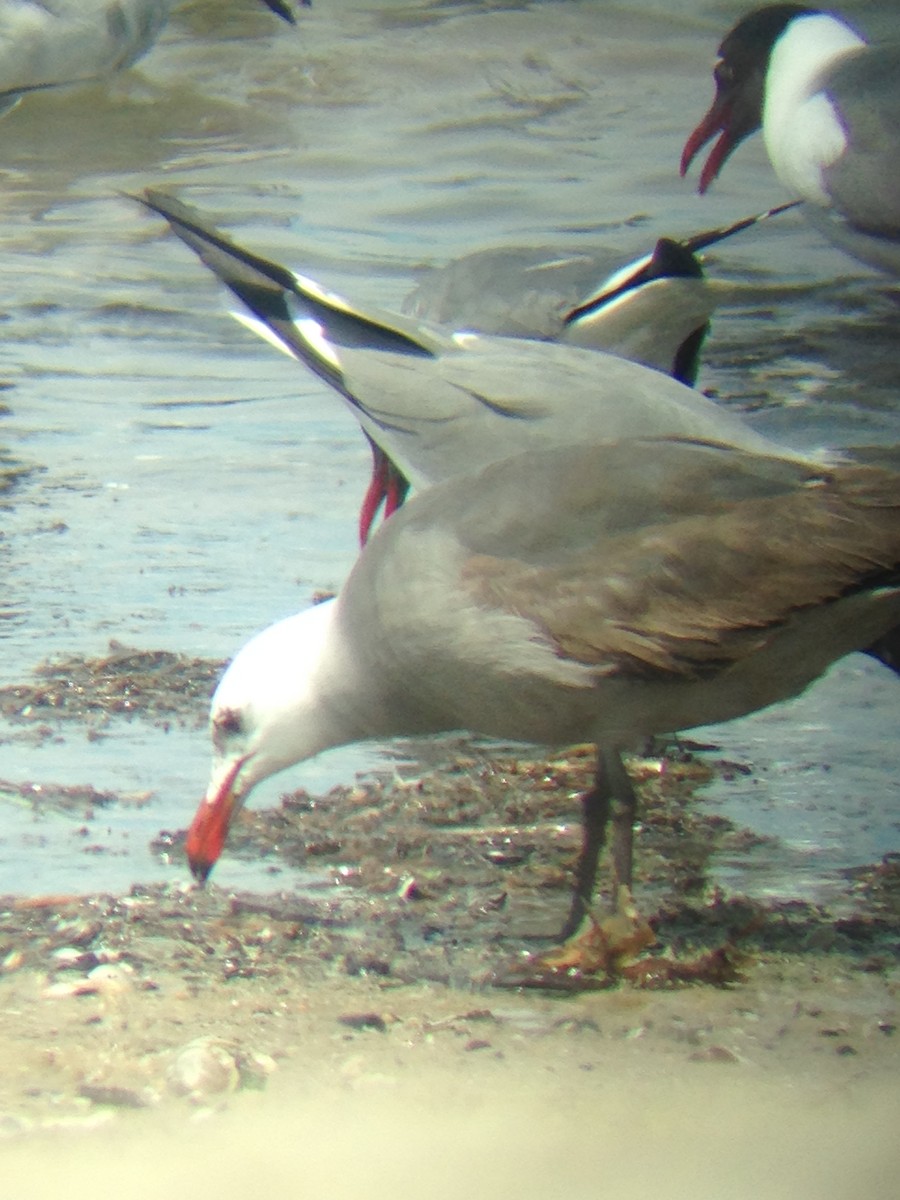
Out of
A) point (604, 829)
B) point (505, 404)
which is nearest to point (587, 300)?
point (505, 404)

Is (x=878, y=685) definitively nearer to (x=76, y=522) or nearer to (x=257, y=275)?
(x=257, y=275)

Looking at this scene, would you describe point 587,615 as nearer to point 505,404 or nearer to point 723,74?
point 505,404

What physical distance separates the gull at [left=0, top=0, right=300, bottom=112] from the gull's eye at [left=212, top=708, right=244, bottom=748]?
1.42 meters

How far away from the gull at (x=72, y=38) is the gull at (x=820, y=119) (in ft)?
1.95

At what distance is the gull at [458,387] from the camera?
154 centimetres

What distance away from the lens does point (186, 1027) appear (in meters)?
1.12

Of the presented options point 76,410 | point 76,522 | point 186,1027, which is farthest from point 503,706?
point 76,410

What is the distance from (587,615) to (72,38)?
1.65 m

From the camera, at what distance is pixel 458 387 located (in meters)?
1.56

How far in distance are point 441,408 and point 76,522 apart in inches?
23.9

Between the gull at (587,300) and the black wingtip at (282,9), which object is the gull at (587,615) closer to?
the gull at (587,300)

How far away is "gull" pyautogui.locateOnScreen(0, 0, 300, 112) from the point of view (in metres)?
2.49

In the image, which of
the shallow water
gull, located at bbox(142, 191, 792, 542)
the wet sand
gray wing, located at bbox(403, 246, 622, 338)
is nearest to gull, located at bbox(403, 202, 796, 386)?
gray wing, located at bbox(403, 246, 622, 338)

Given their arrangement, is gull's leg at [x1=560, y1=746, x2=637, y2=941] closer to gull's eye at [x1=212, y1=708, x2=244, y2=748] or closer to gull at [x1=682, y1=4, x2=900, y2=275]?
gull's eye at [x1=212, y1=708, x2=244, y2=748]
